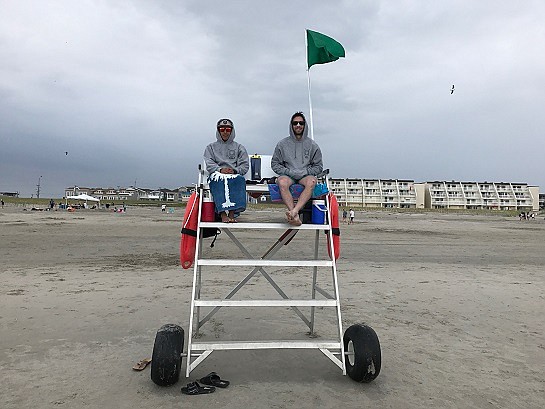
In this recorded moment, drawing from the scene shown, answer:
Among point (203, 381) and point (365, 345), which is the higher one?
point (365, 345)

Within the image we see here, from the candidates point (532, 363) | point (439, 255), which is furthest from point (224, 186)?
point (439, 255)

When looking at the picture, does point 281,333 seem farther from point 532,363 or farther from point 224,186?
point 532,363

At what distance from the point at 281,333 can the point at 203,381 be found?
199 cm

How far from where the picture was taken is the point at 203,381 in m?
Result: 3.90

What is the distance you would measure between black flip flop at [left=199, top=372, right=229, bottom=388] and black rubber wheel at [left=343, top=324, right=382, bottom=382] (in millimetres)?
1343

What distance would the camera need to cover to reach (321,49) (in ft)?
18.2

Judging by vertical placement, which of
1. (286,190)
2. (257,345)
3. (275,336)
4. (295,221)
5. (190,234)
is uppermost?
(286,190)

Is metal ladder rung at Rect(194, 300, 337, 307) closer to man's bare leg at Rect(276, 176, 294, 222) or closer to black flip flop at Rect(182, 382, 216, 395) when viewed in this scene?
black flip flop at Rect(182, 382, 216, 395)

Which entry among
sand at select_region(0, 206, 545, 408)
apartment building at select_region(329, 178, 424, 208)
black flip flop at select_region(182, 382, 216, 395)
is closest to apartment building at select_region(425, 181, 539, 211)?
apartment building at select_region(329, 178, 424, 208)

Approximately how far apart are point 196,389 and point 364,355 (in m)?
1.72

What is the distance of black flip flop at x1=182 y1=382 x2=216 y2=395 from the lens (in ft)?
12.1

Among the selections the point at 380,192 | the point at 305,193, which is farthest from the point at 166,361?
the point at 380,192

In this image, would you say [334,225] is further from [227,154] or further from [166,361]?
[166,361]

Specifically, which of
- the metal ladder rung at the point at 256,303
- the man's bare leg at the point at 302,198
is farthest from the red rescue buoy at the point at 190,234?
the man's bare leg at the point at 302,198
